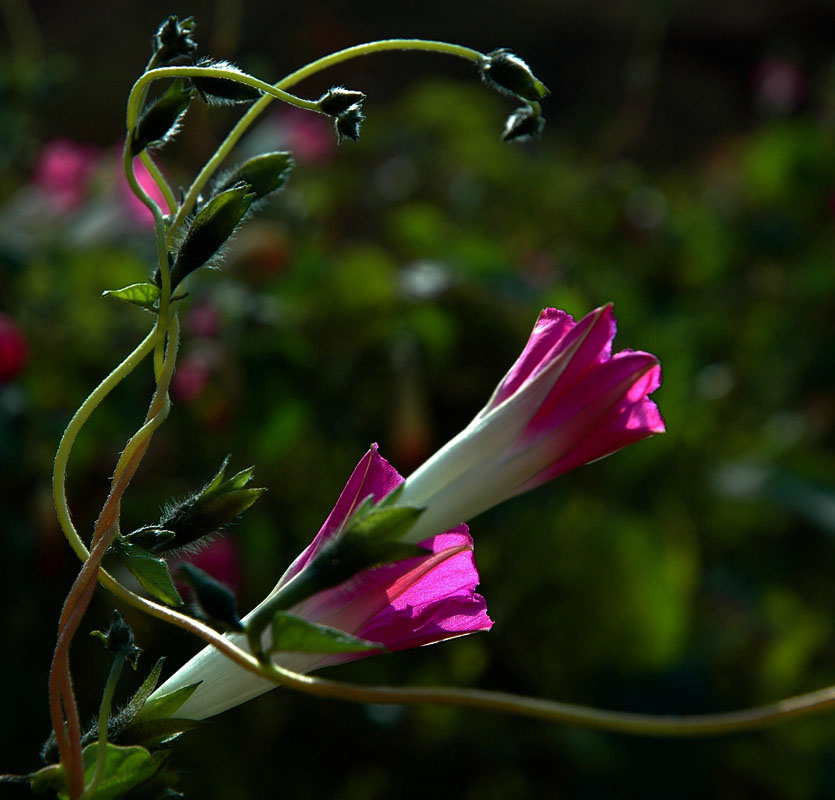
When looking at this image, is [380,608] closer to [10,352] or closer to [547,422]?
[547,422]

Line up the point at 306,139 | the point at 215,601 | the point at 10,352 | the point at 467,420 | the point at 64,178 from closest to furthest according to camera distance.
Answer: the point at 215,601
the point at 10,352
the point at 467,420
the point at 64,178
the point at 306,139

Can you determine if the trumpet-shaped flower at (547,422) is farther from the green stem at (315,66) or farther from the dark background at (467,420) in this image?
the dark background at (467,420)

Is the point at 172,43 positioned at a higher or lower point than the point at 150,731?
higher

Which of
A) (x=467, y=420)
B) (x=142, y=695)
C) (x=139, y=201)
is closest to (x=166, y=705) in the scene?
(x=142, y=695)

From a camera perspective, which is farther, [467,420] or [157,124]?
[467,420]

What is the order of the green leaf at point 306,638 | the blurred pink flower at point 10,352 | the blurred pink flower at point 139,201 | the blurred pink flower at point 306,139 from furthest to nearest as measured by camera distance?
the blurred pink flower at point 306,139 → the blurred pink flower at point 139,201 → the blurred pink flower at point 10,352 → the green leaf at point 306,638

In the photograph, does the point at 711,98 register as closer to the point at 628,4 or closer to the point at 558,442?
the point at 628,4

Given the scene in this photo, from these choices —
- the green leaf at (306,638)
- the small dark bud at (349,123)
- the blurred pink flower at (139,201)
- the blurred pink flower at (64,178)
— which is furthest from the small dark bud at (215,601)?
the blurred pink flower at (64,178)
